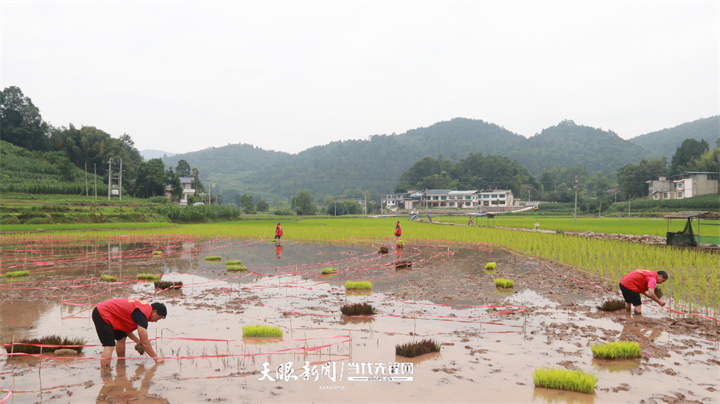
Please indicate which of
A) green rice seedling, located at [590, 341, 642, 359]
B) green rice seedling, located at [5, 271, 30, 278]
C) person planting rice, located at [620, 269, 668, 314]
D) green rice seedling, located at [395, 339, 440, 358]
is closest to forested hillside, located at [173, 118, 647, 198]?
green rice seedling, located at [5, 271, 30, 278]

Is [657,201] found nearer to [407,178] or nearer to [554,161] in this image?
[407,178]

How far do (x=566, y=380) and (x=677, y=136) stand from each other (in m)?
224

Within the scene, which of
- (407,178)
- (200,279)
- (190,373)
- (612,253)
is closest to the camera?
(190,373)

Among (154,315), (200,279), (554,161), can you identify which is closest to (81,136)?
(200,279)

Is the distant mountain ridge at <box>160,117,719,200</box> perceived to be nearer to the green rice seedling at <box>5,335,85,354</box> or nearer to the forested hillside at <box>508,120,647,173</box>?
the forested hillside at <box>508,120,647,173</box>

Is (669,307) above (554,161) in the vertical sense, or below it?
below

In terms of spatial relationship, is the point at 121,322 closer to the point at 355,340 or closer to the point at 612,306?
the point at 355,340

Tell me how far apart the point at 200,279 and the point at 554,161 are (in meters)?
175

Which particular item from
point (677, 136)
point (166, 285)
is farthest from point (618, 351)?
point (677, 136)

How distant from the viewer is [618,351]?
6094 mm

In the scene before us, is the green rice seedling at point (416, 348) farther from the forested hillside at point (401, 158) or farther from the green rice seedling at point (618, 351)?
the forested hillside at point (401, 158)

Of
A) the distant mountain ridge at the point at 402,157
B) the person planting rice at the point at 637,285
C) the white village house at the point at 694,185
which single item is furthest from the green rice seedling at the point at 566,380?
the distant mountain ridge at the point at 402,157

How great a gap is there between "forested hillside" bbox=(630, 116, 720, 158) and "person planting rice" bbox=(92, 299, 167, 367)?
193191mm

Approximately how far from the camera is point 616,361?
598cm
